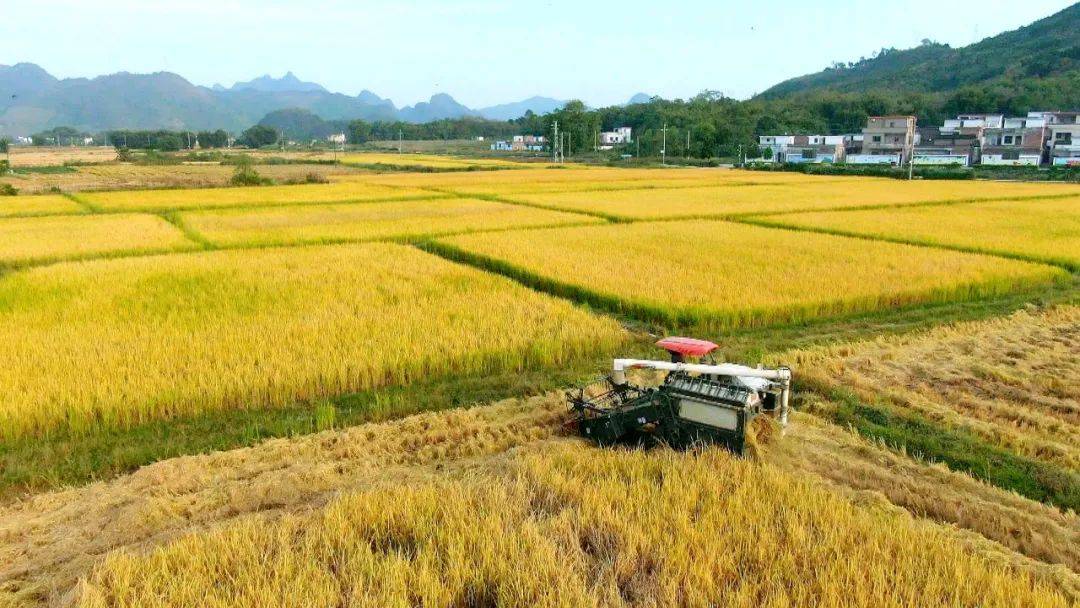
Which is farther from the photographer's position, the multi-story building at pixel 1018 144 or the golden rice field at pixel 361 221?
the multi-story building at pixel 1018 144

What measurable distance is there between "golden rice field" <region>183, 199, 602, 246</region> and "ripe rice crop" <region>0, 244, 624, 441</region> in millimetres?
4456

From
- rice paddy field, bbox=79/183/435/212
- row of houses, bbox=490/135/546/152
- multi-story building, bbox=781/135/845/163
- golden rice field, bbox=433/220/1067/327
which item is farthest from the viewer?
row of houses, bbox=490/135/546/152

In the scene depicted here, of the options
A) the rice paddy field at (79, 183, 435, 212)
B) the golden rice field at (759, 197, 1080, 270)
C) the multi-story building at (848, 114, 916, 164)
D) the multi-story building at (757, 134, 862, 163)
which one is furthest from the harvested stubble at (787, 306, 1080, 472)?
the multi-story building at (757, 134, 862, 163)

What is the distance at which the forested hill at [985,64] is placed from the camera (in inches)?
3812

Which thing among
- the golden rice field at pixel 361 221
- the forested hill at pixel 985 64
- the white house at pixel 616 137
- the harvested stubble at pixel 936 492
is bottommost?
the harvested stubble at pixel 936 492

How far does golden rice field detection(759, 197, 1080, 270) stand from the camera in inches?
580

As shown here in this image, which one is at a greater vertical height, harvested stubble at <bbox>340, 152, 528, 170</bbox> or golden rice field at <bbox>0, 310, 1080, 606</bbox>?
harvested stubble at <bbox>340, 152, 528, 170</bbox>

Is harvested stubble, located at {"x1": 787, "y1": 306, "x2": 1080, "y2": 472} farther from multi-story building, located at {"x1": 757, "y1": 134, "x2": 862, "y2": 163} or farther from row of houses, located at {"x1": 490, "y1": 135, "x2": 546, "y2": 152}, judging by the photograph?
row of houses, located at {"x1": 490, "y1": 135, "x2": 546, "y2": 152}

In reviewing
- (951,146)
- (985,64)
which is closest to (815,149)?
(951,146)

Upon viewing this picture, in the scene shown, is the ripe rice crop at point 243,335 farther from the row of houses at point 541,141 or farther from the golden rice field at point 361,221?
the row of houses at point 541,141

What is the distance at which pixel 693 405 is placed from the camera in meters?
5.01

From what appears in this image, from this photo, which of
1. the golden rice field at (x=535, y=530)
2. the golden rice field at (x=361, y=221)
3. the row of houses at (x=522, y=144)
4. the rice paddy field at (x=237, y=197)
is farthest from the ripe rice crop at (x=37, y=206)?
the row of houses at (x=522, y=144)

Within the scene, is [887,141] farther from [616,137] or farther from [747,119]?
[616,137]

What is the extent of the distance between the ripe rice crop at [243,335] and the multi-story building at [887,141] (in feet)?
192
